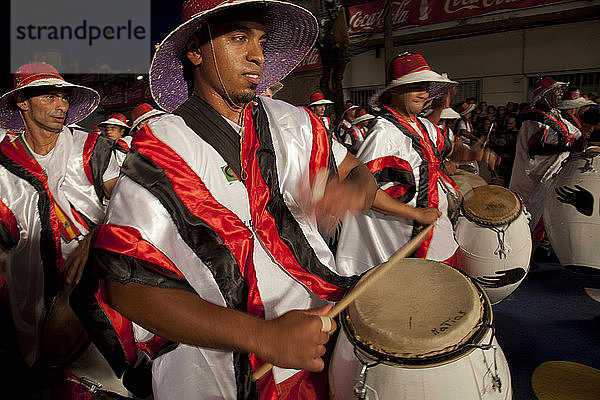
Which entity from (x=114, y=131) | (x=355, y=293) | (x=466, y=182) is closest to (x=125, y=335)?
(x=355, y=293)

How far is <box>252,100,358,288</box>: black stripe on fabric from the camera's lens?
56.3 inches

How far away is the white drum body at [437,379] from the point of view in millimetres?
1192

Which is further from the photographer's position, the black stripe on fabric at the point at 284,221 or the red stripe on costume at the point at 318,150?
the red stripe on costume at the point at 318,150

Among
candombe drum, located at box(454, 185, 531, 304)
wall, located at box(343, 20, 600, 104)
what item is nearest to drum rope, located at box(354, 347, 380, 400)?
candombe drum, located at box(454, 185, 531, 304)

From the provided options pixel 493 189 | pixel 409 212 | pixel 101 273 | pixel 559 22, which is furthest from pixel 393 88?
pixel 559 22

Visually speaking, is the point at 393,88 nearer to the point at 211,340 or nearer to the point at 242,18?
the point at 242,18

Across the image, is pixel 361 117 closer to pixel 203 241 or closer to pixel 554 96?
pixel 554 96

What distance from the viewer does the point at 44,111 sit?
292 centimetres

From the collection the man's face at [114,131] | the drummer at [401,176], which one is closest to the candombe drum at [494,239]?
the drummer at [401,176]

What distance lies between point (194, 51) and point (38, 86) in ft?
6.60

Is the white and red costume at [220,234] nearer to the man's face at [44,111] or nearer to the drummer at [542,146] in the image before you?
the man's face at [44,111]

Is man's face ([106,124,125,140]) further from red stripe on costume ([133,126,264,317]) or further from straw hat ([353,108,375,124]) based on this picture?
red stripe on costume ([133,126,264,317])

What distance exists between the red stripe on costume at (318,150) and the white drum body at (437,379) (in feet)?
2.04

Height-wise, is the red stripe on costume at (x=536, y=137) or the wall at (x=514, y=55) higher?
the wall at (x=514, y=55)
